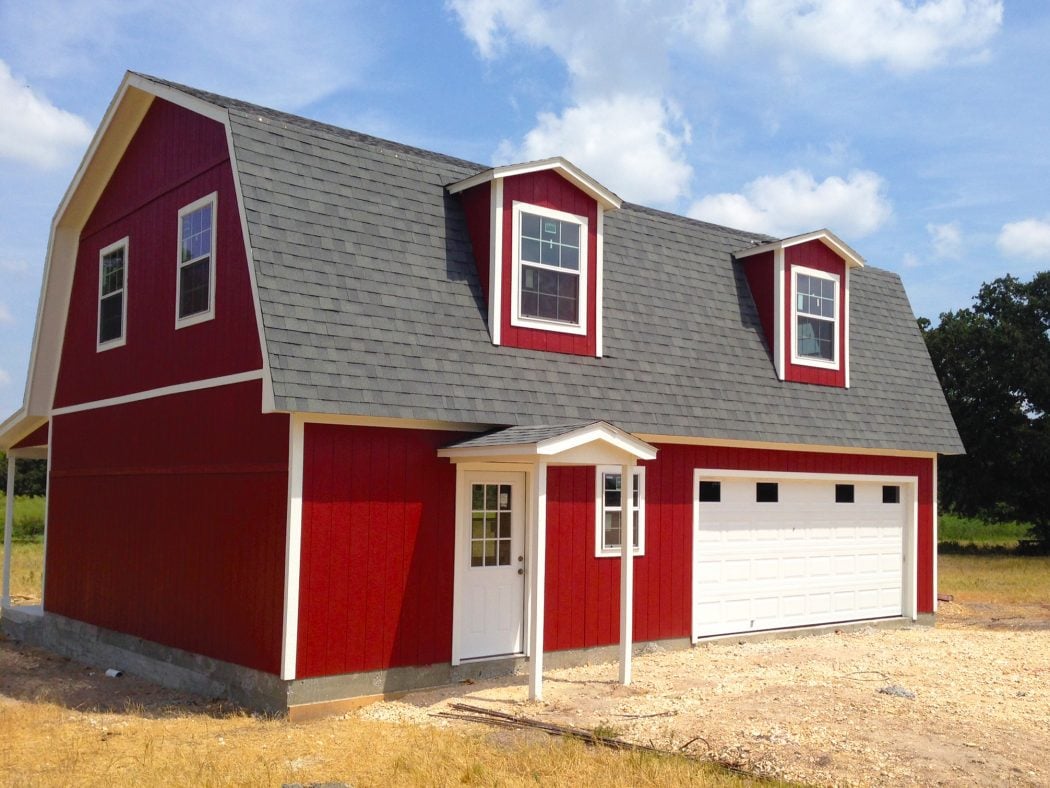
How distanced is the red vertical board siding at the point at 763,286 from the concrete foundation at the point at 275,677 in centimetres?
423

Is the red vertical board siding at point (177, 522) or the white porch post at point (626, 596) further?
the white porch post at point (626, 596)

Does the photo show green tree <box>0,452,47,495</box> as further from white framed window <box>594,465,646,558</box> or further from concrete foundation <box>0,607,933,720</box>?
white framed window <box>594,465,646,558</box>

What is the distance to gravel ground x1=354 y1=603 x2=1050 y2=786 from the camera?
24.7ft

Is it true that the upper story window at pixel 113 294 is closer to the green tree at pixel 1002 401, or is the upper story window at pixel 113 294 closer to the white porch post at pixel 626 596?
the white porch post at pixel 626 596

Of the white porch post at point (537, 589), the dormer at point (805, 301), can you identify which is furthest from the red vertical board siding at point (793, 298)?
the white porch post at point (537, 589)

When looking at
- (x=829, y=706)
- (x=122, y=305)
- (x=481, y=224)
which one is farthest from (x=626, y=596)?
(x=122, y=305)

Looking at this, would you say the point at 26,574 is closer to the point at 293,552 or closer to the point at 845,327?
the point at 293,552

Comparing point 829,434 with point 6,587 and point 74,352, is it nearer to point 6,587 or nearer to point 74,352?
point 74,352

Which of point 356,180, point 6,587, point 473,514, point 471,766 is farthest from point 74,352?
point 471,766

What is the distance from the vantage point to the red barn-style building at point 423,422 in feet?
32.6

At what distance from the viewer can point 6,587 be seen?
16.1m

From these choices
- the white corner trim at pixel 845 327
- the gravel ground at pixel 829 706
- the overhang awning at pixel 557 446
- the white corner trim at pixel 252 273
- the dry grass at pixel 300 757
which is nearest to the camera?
the dry grass at pixel 300 757

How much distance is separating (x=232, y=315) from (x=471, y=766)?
5.52 m

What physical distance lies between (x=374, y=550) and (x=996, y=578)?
61.6ft
